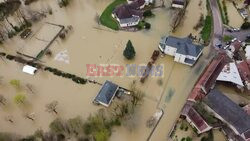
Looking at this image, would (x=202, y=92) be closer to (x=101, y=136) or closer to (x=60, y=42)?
(x=101, y=136)

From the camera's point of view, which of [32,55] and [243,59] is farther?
[32,55]

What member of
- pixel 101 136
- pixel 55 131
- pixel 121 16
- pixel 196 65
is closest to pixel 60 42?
pixel 121 16

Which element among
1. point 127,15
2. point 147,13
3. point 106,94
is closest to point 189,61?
point 147,13

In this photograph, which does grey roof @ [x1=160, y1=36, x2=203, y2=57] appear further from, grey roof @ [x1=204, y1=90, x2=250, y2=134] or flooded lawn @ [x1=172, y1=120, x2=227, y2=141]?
flooded lawn @ [x1=172, y1=120, x2=227, y2=141]

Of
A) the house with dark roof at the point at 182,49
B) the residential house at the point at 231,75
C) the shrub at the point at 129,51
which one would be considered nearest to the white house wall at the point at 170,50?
the house with dark roof at the point at 182,49

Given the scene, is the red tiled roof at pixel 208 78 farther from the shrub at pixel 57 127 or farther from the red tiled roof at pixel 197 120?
the shrub at pixel 57 127

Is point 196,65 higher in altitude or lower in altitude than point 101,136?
higher

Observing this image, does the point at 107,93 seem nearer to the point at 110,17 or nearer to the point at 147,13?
the point at 110,17

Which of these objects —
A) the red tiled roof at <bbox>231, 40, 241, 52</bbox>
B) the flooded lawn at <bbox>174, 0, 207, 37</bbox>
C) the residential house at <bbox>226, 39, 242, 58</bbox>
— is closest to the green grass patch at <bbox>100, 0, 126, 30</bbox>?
the flooded lawn at <bbox>174, 0, 207, 37</bbox>
